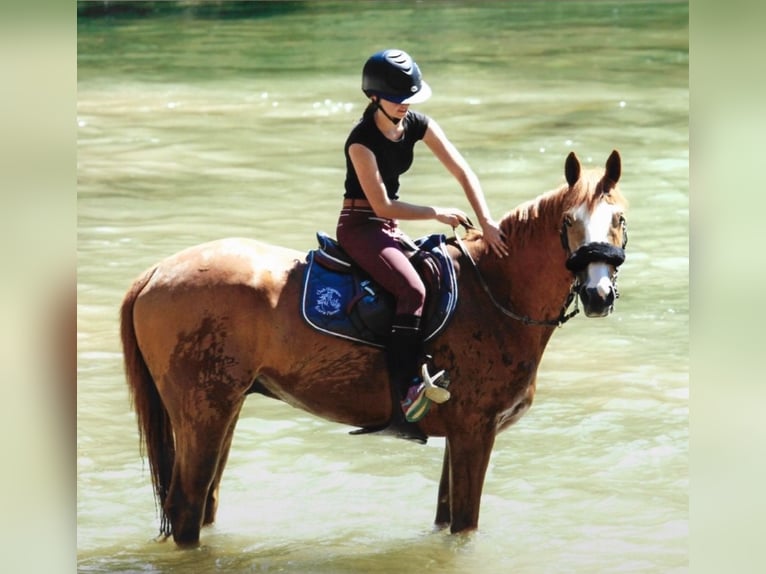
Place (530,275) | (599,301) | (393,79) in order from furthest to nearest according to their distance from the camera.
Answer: (530,275) → (393,79) → (599,301)

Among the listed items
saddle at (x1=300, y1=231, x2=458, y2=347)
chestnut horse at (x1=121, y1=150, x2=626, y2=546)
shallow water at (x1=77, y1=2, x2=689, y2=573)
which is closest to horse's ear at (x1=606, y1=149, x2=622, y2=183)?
chestnut horse at (x1=121, y1=150, x2=626, y2=546)

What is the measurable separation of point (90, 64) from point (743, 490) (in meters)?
6.79

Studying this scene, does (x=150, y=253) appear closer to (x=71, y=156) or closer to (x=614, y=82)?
(x=71, y=156)

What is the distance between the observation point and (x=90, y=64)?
12.2m

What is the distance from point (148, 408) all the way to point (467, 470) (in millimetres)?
1445

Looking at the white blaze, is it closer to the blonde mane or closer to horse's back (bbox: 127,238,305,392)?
the blonde mane

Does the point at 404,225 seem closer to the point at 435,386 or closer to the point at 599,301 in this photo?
the point at 435,386

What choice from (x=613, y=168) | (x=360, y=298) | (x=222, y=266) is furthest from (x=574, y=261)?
(x=222, y=266)

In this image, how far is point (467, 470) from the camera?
21.7 feet

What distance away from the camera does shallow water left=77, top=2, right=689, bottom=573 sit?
7.16 meters

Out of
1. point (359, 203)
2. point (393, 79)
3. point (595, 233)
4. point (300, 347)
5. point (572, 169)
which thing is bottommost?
point (300, 347)

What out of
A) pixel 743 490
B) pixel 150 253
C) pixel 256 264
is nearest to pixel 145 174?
pixel 150 253

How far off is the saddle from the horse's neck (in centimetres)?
20

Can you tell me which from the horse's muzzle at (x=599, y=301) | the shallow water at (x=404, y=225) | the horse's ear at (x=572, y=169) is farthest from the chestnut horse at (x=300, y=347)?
the shallow water at (x=404, y=225)
